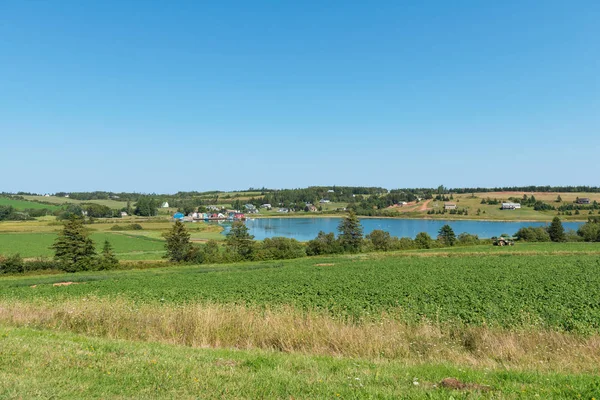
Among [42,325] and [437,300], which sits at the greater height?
[42,325]

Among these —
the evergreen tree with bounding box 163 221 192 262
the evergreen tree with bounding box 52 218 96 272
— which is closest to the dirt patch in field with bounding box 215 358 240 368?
the evergreen tree with bounding box 52 218 96 272

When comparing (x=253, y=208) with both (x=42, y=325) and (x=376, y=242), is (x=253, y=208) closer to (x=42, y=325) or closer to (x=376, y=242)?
(x=376, y=242)

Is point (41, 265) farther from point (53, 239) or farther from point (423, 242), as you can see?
point (423, 242)

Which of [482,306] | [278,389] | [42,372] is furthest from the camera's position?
[482,306]

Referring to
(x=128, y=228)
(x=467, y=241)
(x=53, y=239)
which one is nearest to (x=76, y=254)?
(x=53, y=239)

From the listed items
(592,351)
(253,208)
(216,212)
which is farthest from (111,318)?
(253,208)

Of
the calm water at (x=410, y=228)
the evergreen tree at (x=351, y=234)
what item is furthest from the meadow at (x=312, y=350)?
the calm water at (x=410, y=228)

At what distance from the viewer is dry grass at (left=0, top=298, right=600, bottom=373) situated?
25.8ft

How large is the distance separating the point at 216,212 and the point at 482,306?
6312 inches

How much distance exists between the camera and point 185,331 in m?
9.72

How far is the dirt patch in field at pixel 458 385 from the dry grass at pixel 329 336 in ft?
5.45

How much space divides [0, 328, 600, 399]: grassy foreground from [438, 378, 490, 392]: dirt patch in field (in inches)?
1.3

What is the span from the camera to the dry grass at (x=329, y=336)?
786 cm

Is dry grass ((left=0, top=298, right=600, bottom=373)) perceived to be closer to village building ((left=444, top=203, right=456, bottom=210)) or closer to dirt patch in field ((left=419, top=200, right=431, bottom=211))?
village building ((left=444, top=203, right=456, bottom=210))
